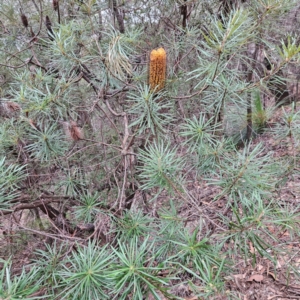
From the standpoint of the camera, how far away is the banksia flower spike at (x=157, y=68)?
2.23 feet

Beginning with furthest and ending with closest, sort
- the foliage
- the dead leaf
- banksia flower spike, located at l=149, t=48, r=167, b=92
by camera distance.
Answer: the dead leaf, banksia flower spike, located at l=149, t=48, r=167, b=92, the foliage

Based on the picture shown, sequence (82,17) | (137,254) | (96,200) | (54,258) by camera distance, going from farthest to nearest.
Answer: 1. (82,17)
2. (96,200)
3. (54,258)
4. (137,254)

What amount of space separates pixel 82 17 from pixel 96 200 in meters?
0.65

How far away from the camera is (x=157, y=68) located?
701 millimetres

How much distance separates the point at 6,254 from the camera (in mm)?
896

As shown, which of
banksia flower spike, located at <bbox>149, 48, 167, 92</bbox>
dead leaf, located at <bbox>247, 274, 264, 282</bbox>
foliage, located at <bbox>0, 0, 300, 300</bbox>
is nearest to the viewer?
foliage, located at <bbox>0, 0, 300, 300</bbox>

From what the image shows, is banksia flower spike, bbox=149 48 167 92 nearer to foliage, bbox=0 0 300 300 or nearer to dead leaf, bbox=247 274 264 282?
foliage, bbox=0 0 300 300

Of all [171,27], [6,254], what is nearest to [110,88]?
[171,27]

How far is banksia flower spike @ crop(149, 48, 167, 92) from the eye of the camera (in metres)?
0.68

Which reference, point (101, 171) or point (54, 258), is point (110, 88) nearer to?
point (101, 171)

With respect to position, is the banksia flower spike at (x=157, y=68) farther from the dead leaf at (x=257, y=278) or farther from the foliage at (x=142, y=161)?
the dead leaf at (x=257, y=278)

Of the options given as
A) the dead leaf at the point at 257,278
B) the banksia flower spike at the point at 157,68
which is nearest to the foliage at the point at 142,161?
the banksia flower spike at the point at 157,68

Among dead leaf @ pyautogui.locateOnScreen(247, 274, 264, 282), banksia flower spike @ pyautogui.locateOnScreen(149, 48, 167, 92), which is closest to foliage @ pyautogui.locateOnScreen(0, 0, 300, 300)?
banksia flower spike @ pyautogui.locateOnScreen(149, 48, 167, 92)

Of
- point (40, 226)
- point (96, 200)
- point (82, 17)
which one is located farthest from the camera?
point (40, 226)
